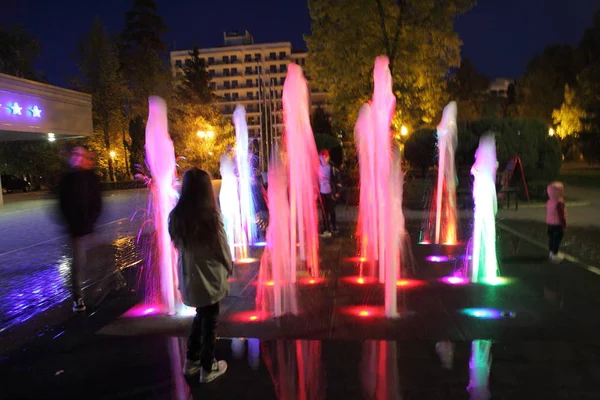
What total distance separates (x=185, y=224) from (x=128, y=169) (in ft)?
138

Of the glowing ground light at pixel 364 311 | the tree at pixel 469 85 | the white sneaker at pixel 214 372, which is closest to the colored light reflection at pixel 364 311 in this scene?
the glowing ground light at pixel 364 311

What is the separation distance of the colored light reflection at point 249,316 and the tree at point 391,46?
18.0m

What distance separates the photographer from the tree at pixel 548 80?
46.9 metres

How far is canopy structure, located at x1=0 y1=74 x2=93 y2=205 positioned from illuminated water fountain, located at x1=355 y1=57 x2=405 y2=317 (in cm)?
1542

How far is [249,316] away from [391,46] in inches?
746

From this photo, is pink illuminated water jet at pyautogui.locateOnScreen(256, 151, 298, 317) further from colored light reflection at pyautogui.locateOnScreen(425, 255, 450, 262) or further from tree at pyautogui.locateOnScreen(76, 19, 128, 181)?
tree at pyautogui.locateOnScreen(76, 19, 128, 181)

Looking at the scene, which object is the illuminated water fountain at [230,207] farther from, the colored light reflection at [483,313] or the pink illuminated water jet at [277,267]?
the colored light reflection at [483,313]

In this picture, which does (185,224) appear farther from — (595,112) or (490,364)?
(595,112)

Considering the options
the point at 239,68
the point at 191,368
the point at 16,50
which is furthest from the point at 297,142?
the point at 239,68

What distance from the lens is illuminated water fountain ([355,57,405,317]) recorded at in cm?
538

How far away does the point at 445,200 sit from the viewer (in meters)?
16.5

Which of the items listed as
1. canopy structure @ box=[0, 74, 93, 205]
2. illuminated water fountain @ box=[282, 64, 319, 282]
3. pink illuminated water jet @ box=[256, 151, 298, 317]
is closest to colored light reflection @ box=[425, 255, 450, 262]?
illuminated water fountain @ box=[282, 64, 319, 282]

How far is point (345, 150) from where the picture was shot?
2591 cm

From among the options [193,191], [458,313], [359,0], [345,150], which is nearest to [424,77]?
[359,0]
